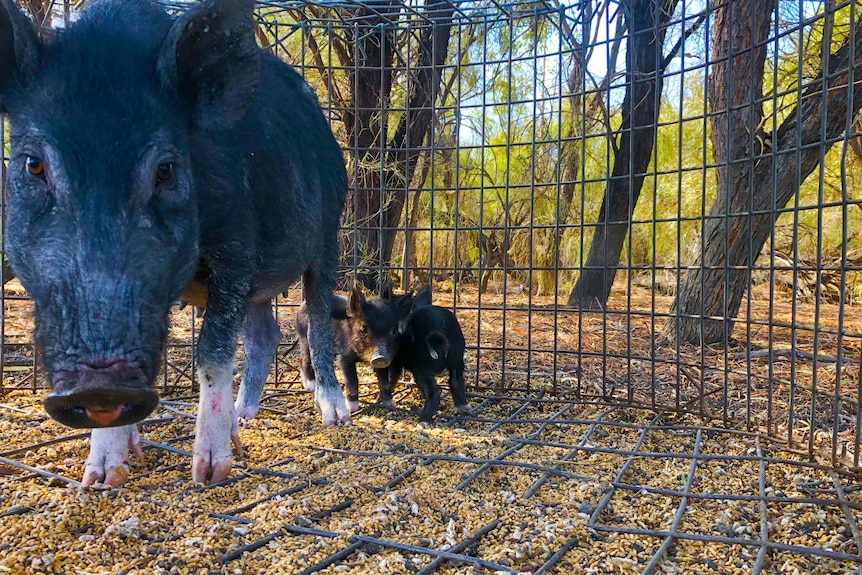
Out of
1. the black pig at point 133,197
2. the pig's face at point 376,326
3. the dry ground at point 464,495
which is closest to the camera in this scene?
the black pig at point 133,197

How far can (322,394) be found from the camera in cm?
359

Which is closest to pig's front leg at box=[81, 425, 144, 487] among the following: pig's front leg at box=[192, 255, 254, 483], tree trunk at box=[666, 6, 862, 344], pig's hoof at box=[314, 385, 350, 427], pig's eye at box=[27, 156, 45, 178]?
pig's front leg at box=[192, 255, 254, 483]

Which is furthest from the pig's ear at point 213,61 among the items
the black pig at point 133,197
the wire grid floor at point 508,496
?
the wire grid floor at point 508,496

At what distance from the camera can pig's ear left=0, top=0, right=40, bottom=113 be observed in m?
2.00

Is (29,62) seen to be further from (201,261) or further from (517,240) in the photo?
(517,240)

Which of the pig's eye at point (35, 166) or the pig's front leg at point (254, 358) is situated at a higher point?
the pig's eye at point (35, 166)

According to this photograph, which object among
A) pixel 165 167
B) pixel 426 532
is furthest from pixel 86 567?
pixel 165 167

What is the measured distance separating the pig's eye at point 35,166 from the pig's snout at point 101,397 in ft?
2.32

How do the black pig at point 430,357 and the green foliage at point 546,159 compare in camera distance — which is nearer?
the black pig at point 430,357

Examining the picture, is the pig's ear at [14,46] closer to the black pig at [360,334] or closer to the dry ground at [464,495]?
the dry ground at [464,495]

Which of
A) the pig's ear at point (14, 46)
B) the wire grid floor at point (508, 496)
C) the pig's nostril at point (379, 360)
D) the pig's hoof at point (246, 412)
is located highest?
the pig's ear at point (14, 46)

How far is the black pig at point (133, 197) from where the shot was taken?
176 centimetres

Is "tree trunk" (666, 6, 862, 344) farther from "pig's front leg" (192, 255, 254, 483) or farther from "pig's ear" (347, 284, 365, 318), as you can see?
"pig's front leg" (192, 255, 254, 483)

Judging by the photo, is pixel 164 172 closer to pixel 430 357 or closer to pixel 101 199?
pixel 101 199
